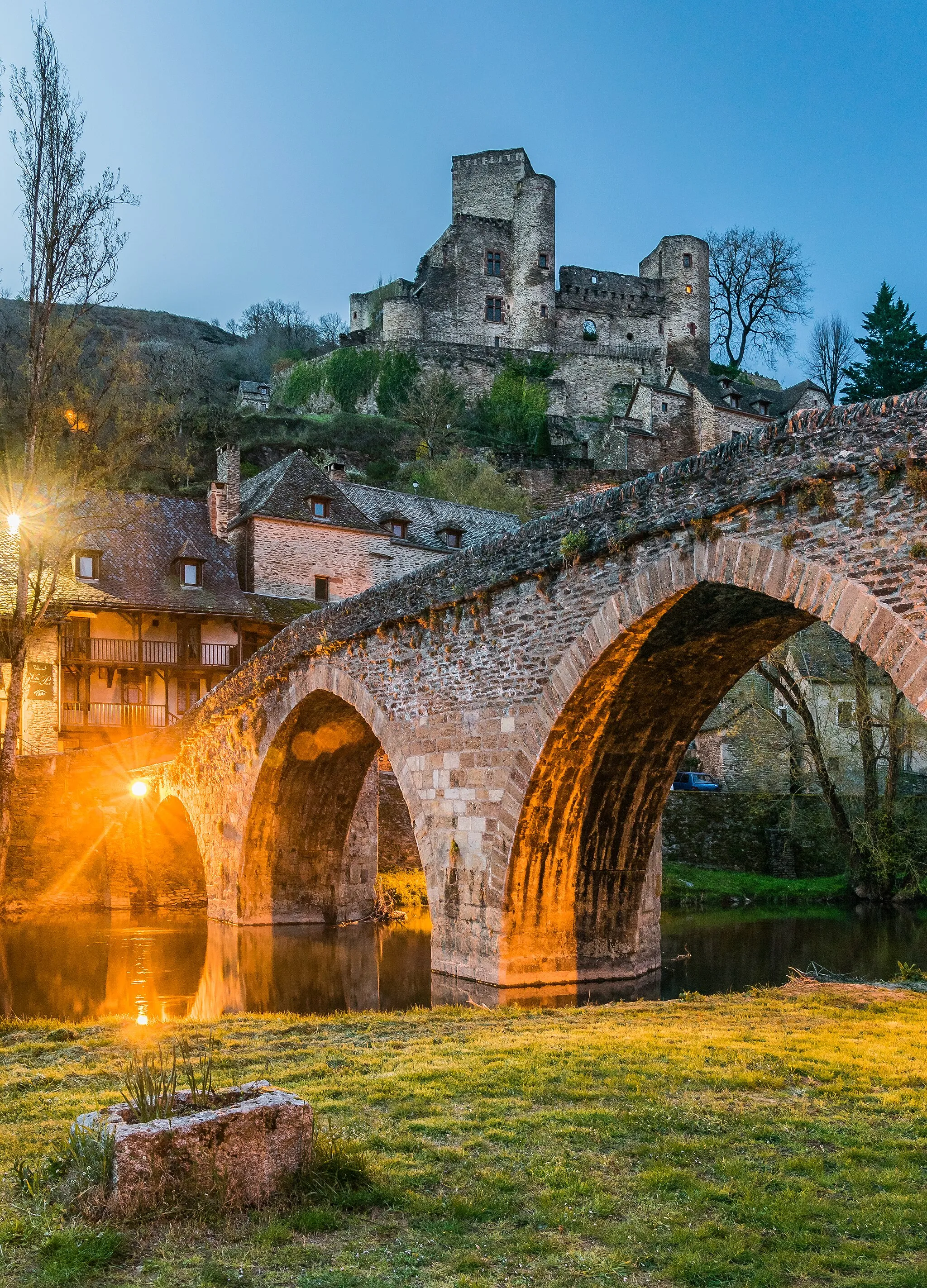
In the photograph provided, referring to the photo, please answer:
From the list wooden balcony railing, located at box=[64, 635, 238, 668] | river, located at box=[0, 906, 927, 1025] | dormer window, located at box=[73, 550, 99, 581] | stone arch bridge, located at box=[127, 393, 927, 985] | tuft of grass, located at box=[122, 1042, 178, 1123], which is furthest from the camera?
dormer window, located at box=[73, 550, 99, 581]

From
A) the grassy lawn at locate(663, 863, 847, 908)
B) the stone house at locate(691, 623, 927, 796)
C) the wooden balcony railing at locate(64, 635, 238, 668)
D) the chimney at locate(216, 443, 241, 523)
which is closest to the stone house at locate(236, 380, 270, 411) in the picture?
the chimney at locate(216, 443, 241, 523)

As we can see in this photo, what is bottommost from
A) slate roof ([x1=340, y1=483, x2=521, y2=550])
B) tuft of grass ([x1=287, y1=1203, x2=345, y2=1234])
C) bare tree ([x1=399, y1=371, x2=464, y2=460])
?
tuft of grass ([x1=287, y1=1203, x2=345, y2=1234])

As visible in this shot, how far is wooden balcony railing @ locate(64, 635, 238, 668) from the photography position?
3055cm

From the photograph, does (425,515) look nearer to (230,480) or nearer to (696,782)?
(230,480)

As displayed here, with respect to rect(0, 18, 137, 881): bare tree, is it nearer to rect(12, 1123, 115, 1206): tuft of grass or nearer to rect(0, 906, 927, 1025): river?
rect(0, 906, 927, 1025): river

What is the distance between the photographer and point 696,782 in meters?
32.0

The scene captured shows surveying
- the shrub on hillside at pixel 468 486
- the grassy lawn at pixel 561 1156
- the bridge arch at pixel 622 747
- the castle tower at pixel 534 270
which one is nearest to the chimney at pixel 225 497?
the shrub on hillside at pixel 468 486

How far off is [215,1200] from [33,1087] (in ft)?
10.3

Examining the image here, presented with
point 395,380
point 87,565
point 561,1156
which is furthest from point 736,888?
point 395,380

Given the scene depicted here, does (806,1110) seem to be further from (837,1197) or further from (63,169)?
(63,169)

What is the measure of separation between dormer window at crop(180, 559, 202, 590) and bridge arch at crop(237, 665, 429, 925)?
14.4 m

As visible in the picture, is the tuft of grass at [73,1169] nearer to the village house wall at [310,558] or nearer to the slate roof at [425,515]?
the village house wall at [310,558]

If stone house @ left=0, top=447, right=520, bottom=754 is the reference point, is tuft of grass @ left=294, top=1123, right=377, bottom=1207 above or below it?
below

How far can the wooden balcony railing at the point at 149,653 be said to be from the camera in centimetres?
3055
